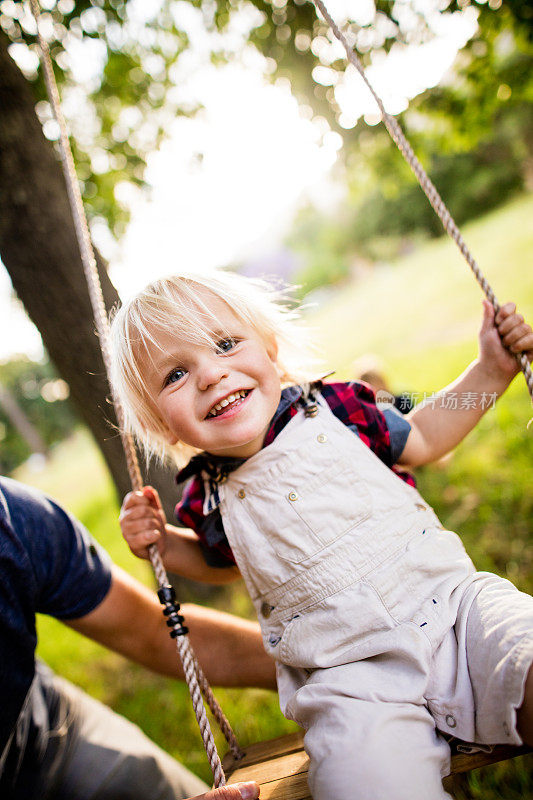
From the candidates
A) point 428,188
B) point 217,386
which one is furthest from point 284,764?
point 428,188

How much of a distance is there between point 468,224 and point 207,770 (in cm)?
2173

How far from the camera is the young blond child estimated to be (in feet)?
3.31

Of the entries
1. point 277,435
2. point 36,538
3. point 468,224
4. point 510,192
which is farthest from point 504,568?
point 510,192

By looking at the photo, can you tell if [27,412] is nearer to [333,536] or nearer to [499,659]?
[333,536]

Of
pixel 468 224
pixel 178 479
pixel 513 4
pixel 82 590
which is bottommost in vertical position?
pixel 468 224

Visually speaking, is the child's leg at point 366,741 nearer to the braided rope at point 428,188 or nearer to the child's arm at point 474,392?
the child's arm at point 474,392

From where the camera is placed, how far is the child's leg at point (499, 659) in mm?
952

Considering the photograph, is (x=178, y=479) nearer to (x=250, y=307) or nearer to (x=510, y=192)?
(x=250, y=307)

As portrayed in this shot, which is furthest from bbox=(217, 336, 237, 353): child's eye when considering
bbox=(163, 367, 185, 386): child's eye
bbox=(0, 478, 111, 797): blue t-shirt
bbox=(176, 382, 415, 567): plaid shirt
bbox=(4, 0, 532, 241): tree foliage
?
bbox=(4, 0, 532, 241): tree foliage

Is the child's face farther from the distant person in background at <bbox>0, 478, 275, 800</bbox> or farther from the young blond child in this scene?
the distant person in background at <bbox>0, 478, 275, 800</bbox>

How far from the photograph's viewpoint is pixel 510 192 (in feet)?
68.0

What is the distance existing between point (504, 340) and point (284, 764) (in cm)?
114

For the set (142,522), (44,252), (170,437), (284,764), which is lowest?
(284,764)

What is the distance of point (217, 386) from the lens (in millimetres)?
1203
